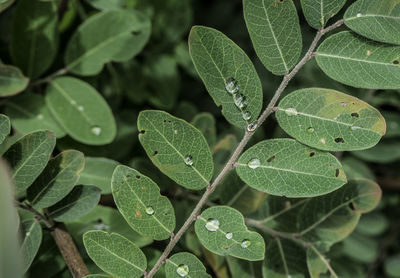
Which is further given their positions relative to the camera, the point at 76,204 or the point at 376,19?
the point at 76,204

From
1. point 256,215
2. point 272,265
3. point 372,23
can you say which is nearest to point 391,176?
point 256,215

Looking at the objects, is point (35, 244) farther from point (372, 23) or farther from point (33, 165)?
point (372, 23)

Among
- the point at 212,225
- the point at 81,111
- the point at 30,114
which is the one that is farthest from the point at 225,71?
the point at 30,114

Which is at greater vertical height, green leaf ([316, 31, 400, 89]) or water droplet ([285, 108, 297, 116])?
green leaf ([316, 31, 400, 89])

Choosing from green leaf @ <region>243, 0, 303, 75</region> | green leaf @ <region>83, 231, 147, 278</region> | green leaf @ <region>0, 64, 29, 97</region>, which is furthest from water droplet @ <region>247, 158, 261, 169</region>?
green leaf @ <region>0, 64, 29, 97</region>

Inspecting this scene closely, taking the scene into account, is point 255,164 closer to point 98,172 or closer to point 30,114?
point 98,172

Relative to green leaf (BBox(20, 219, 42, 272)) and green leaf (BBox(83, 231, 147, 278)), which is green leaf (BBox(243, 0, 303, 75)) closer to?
green leaf (BBox(83, 231, 147, 278))

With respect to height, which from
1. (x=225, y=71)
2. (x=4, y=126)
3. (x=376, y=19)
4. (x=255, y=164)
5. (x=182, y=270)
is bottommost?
(x=182, y=270)

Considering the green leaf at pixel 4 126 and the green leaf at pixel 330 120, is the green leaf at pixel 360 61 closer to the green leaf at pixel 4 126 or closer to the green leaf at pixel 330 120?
the green leaf at pixel 330 120

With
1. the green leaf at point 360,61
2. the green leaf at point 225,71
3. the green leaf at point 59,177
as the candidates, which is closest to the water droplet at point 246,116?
the green leaf at point 225,71
